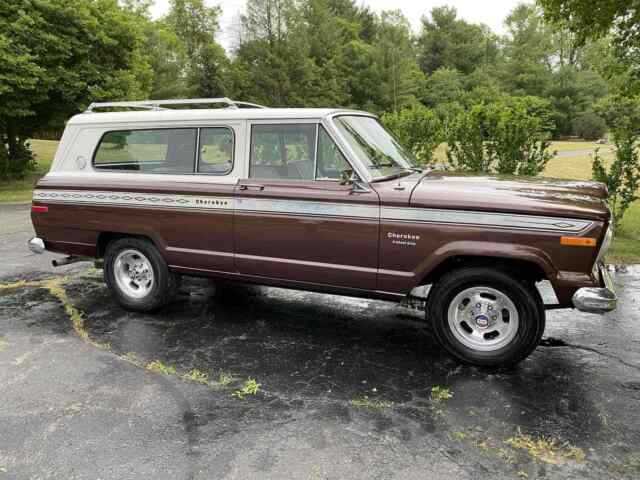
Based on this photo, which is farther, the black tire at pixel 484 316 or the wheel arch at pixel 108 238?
the wheel arch at pixel 108 238

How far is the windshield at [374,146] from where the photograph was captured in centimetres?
455

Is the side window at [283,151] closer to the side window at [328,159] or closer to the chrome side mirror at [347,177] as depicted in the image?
the side window at [328,159]

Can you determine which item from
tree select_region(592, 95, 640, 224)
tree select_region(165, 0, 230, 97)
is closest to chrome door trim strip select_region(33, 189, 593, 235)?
tree select_region(592, 95, 640, 224)

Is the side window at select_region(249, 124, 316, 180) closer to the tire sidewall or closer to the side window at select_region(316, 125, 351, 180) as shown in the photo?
the side window at select_region(316, 125, 351, 180)

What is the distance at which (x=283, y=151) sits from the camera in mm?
4727

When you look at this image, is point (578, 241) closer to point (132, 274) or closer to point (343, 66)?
point (132, 274)

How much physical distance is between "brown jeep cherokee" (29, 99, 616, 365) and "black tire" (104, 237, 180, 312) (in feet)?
0.05

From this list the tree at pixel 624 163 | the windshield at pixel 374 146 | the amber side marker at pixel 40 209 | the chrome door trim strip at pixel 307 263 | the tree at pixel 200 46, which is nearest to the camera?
the chrome door trim strip at pixel 307 263

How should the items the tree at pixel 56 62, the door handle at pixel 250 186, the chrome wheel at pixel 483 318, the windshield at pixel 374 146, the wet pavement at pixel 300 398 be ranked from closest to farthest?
the wet pavement at pixel 300 398, the chrome wheel at pixel 483 318, the windshield at pixel 374 146, the door handle at pixel 250 186, the tree at pixel 56 62

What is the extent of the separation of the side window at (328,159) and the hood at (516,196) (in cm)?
68

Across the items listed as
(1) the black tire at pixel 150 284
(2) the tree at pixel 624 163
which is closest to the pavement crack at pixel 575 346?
(1) the black tire at pixel 150 284

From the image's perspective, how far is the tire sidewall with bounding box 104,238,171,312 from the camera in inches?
210

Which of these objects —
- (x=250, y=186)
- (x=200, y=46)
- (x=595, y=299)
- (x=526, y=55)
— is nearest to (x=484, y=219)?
(x=595, y=299)

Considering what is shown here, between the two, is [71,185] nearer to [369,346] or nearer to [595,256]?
[369,346]
